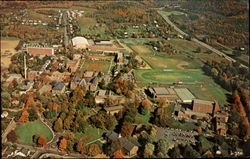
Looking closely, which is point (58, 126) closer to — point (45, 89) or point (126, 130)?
point (126, 130)

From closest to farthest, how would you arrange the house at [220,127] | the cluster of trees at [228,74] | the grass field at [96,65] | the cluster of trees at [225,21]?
the house at [220,127]
the cluster of trees at [228,74]
the grass field at [96,65]
the cluster of trees at [225,21]

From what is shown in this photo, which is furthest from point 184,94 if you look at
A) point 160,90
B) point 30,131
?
point 30,131

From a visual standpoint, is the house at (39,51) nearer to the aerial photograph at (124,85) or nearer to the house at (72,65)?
the aerial photograph at (124,85)

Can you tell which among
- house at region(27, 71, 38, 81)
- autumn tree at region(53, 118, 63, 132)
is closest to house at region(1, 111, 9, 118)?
autumn tree at region(53, 118, 63, 132)

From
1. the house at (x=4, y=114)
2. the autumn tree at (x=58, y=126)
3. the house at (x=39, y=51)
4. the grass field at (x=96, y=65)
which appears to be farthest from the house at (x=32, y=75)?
the autumn tree at (x=58, y=126)

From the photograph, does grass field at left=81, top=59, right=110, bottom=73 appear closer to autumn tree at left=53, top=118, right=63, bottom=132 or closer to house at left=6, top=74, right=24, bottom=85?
house at left=6, top=74, right=24, bottom=85

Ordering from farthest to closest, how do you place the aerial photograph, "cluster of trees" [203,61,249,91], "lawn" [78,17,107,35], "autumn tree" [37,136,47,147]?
"lawn" [78,17,107,35], "cluster of trees" [203,61,249,91], the aerial photograph, "autumn tree" [37,136,47,147]
